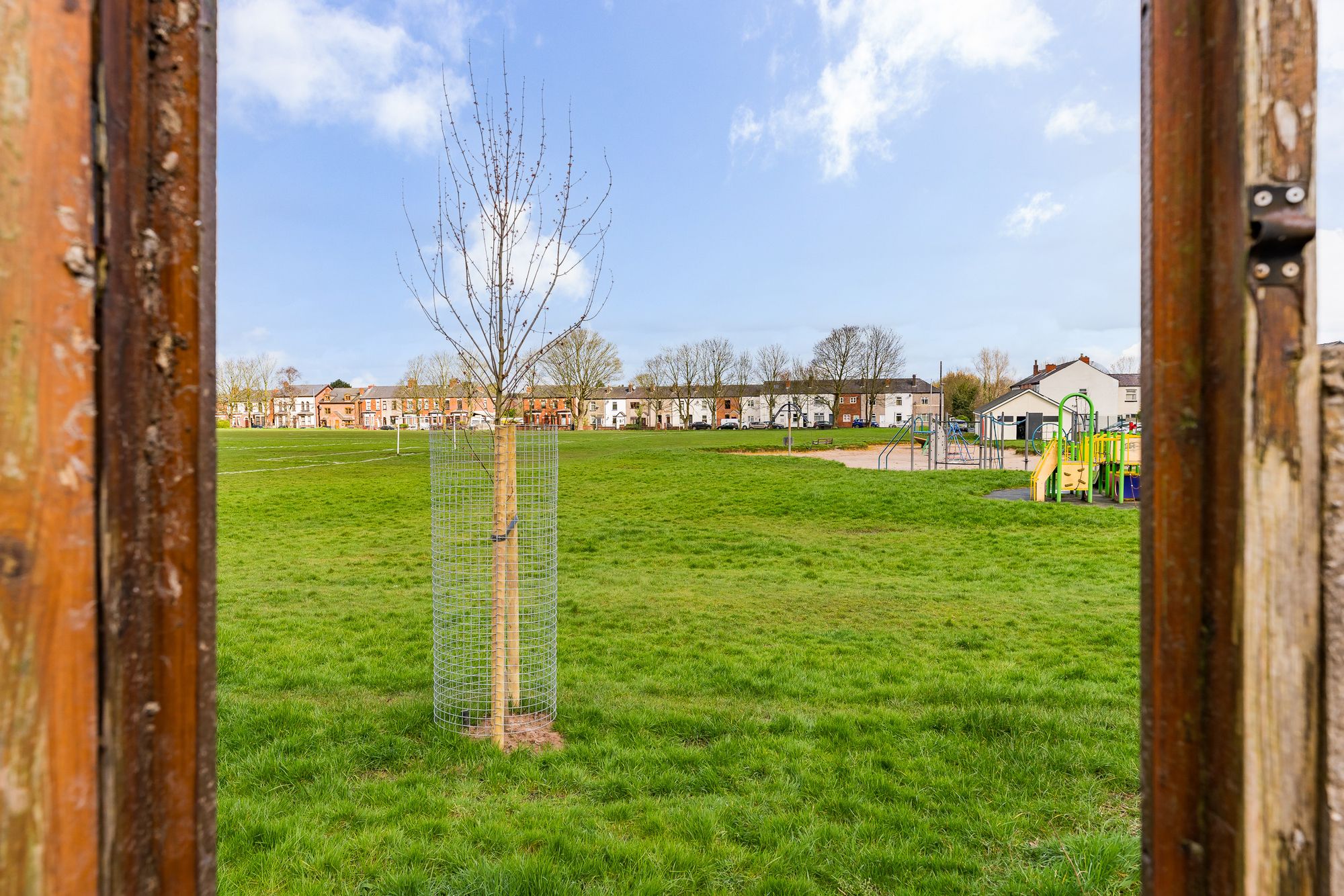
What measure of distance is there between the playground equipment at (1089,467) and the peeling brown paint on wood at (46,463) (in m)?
18.3

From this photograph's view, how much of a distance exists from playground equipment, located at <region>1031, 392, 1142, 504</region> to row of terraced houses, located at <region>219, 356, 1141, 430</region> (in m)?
39.7

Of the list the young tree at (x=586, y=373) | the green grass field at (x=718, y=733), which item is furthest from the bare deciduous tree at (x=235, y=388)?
the green grass field at (x=718, y=733)

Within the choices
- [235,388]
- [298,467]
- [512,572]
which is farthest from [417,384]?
[512,572]

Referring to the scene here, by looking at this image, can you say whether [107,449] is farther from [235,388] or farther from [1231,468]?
[235,388]

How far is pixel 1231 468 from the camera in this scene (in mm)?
935

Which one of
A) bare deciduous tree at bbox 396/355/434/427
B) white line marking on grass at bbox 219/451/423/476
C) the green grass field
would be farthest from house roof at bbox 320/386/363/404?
the green grass field

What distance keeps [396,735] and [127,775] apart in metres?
4.43

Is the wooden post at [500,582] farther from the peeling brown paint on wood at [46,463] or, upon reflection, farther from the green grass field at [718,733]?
the peeling brown paint on wood at [46,463]

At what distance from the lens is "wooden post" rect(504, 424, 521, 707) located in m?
5.04

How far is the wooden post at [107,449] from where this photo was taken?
78 centimetres

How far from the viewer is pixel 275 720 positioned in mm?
5012

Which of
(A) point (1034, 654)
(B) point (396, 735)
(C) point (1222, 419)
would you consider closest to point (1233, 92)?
(C) point (1222, 419)

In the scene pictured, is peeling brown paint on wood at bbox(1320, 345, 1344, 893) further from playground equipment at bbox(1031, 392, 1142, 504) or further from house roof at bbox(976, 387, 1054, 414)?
house roof at bbox(976, 387, 1054, 414)

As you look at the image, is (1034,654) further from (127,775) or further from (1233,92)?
(127,775)
